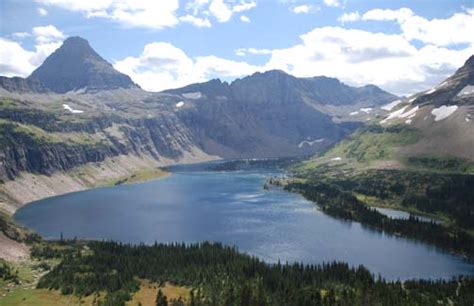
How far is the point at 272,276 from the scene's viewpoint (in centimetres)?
14338

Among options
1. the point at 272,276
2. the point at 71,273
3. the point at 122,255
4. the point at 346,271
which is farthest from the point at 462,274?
the point at 71,273

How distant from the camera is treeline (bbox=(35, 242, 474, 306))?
412ft

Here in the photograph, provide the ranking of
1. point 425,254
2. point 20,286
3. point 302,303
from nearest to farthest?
point 302,303 → point 20,286 → point 425,254

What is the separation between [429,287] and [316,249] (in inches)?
2153

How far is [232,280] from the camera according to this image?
142125 mm

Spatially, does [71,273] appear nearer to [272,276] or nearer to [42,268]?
[42,268]

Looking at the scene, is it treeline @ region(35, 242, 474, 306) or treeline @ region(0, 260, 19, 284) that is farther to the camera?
treeline @ region(0, 260, 19, 284)

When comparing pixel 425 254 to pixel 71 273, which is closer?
pixel 71 273

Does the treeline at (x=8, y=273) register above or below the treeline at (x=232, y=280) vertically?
below

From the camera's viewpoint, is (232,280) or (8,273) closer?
(232,280)

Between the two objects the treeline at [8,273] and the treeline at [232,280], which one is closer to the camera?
the treeline at [232,280]

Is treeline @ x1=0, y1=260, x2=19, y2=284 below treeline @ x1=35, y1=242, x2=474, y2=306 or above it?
below

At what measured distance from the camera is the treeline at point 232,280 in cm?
12562

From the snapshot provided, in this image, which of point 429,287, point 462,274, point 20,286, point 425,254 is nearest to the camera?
point 429,287
